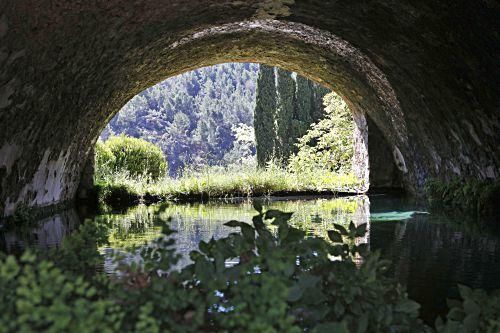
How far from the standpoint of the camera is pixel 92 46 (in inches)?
273

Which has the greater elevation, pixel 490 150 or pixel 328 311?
pixel 490 150

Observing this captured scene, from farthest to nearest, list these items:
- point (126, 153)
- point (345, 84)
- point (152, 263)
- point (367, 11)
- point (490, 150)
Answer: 1. point (126, 153)
2. point (345, 84)
3. point (490, 150)
4. point (367, 11)
5. point (152, 263)

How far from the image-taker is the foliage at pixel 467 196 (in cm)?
852

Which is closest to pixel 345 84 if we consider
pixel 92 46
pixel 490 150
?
pixel 490 150

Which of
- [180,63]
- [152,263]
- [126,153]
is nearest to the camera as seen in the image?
[152,263]

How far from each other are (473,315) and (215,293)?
1.05 metres

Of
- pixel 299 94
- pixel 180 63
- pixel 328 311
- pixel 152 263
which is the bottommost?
pixel 328 311

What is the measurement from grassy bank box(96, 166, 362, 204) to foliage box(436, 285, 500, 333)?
459 inches

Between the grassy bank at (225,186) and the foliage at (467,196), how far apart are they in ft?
13.3

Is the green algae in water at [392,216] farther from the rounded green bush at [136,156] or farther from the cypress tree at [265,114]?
the cypress tree at [265,114]

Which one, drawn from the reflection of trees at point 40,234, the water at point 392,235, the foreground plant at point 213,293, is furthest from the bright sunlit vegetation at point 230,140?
the foreground plant at point 213,293

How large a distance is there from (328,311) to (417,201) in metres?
9.76

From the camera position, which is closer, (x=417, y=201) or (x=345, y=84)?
(x=417, y=201)

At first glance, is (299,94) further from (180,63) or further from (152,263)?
(152,263)
